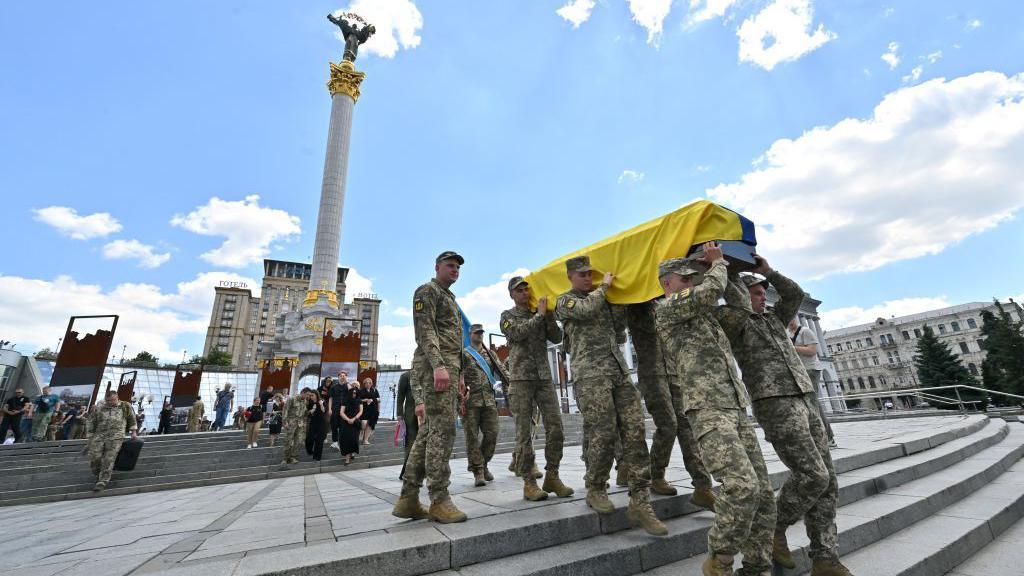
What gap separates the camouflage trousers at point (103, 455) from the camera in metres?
9.02

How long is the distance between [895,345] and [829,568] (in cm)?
9430

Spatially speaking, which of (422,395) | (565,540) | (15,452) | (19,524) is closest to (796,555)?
(565,540)

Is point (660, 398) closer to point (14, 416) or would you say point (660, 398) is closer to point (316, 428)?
point (316, 428)

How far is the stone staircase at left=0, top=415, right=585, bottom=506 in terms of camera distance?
903cm

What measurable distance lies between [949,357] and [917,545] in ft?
142

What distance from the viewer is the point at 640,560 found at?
9.16ft

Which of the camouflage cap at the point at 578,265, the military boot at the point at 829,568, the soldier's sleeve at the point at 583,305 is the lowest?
the military boot at the point at 829,568

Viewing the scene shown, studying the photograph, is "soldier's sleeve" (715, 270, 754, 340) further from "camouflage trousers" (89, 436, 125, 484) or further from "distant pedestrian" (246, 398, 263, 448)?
"distant pedestrian" (246, 398, 263, 448)

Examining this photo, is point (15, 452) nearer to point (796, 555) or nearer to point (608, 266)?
point (608, 266)

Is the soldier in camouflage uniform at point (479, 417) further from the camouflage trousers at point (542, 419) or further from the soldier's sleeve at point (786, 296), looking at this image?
the soldier's sleeve at point (786, 296)

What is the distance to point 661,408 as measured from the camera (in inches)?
149

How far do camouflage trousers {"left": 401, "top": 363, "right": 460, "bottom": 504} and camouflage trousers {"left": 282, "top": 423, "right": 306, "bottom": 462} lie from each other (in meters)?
8.33

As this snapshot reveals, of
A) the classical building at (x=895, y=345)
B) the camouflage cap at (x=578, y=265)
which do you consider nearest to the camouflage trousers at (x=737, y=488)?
the camouflage cap at (x=578, y=265)

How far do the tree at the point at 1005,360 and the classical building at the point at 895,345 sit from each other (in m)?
40.0
